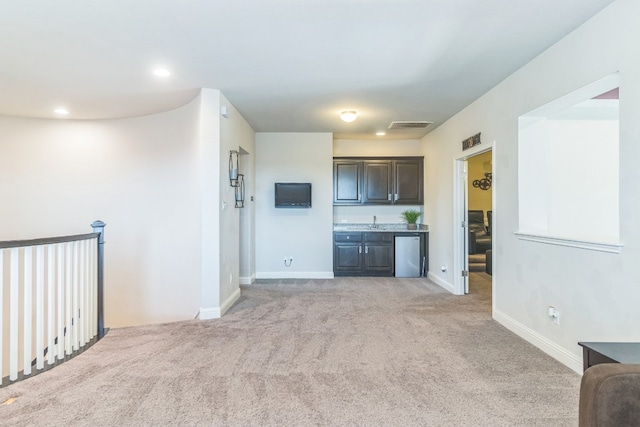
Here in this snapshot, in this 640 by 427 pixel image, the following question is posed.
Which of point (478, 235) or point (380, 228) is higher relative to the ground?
point (380, 228)

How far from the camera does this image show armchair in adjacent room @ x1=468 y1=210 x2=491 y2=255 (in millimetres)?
7984

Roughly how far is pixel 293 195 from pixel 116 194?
2.81 metres

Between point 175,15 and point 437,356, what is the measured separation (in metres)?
3.35

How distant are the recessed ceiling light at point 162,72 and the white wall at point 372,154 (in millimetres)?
3914

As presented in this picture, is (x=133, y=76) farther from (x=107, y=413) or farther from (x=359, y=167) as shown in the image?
(x=359, y=167)

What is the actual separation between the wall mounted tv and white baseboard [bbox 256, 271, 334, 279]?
4.08 ft

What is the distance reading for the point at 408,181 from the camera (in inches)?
265

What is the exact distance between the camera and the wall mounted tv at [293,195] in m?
6.29

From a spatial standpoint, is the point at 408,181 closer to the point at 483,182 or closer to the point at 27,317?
the point at 483,182

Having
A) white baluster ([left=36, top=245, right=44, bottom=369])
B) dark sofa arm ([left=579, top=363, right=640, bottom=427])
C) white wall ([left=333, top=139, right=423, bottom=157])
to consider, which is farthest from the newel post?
white wall ([left=333, top=139, right=423, bottom=157])

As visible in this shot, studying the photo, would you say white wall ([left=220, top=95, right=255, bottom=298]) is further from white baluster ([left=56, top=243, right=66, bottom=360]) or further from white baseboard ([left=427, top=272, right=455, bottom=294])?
white baseboard ([left=427, top=272, right=455, bottom=294])

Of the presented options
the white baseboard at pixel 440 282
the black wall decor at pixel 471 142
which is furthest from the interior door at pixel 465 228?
the black wall decor at pixel 471 142

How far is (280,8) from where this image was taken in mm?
2391

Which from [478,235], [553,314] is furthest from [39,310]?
[478,235]
